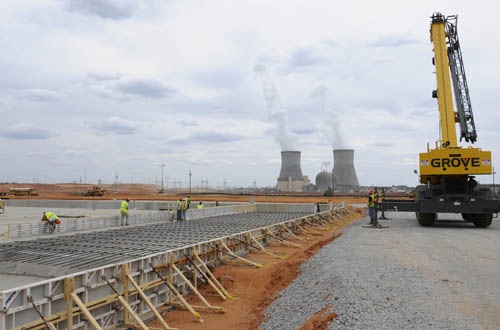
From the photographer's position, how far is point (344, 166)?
70.6 meters

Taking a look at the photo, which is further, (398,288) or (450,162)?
(450,162)

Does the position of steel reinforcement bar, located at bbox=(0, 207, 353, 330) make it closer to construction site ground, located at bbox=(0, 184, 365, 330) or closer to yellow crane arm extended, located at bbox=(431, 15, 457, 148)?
construction site ground, located at bbox=(0, 184, 365, 330)

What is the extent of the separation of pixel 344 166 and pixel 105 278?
66.2 metres

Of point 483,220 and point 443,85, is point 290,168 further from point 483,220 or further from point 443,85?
point 483,220

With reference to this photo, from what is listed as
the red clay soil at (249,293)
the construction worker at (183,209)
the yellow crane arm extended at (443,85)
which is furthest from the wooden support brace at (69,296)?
the yellow crane arm extended at (443,85)

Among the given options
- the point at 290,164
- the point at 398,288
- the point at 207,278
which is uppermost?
the point at 290,164

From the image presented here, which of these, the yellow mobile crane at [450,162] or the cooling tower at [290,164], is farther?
the cooling tower at [290,164]

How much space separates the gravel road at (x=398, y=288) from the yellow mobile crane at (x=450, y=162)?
4.10 meters

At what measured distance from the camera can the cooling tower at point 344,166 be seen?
231 feet

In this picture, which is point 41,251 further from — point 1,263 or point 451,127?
point 451,127

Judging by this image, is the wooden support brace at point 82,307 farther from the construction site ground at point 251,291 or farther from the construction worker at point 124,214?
the construction worker at point 124,214

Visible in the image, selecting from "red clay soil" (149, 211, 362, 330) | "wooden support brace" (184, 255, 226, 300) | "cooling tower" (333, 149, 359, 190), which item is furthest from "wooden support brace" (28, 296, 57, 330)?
"cooling tower" (333, 149, 359, 190)

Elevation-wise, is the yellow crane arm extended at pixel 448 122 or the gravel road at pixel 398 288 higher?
the yellow crane arm extended at pixel 448 122

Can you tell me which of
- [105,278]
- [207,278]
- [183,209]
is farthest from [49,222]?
[105,278]
